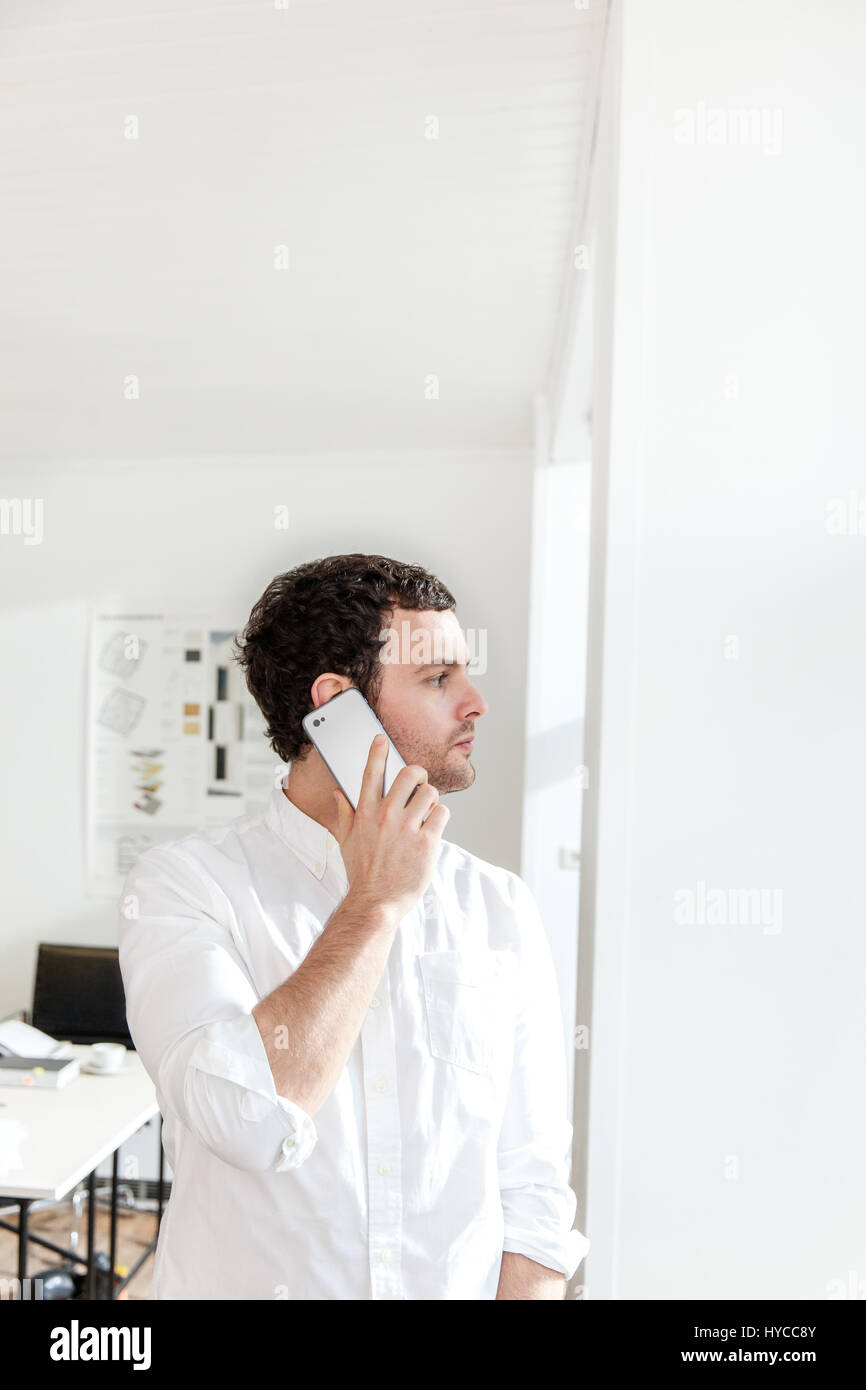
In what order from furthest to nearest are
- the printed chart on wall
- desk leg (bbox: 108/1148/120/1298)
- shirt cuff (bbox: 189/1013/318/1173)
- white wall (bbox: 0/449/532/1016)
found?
the printed chart on wall, white wall (bbox: 0/449/532/1016), desk leg (bbox: 108/1148/120/1298), shirt cuff (bbox: 189/1013/318/1173)

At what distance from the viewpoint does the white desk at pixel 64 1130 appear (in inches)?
80.2

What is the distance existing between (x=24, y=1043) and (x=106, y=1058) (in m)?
0.29

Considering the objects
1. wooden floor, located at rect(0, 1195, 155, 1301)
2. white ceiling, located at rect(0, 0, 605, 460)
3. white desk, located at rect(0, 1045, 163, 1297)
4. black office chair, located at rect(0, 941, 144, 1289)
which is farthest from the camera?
black office chair, located at rect(0, 941, 144, 1289)

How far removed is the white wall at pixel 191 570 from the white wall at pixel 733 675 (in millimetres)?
2522

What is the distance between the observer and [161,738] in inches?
153

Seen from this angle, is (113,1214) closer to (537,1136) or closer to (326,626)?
(537,1136)

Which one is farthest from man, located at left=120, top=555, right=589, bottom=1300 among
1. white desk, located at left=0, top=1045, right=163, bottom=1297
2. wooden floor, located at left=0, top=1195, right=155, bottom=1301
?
wooden floor, located at left=0, top=1195, right=155, bottom=1301

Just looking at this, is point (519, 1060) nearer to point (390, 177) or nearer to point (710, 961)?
point (710, 961)

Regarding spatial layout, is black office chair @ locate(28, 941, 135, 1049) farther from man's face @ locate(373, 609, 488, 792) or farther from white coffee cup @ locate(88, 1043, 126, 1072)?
man's face @ locate(373, 609, 488, 792)

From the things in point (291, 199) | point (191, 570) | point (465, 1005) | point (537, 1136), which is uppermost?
point (291, 199)

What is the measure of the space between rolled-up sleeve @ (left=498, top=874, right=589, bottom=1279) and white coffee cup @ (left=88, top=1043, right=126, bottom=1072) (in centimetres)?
201

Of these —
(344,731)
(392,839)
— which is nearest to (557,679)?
(344,731)

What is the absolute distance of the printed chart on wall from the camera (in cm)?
384

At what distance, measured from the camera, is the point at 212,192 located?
6.02 feet
